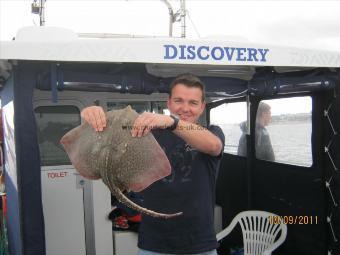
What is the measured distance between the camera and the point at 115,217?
455cm

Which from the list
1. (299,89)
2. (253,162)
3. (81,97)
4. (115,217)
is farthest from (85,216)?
(299,89)

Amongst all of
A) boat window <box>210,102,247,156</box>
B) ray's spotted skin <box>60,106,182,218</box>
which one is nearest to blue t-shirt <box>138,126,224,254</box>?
ray's spotted skin <box>60,106,182,218</box>

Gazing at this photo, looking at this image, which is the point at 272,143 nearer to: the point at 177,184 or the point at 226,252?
the point at 226,252

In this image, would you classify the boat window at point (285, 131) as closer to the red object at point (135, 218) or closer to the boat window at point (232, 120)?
the boat window at point (232, 120)

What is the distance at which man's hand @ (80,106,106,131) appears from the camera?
1.88 metres

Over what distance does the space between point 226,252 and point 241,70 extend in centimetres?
255

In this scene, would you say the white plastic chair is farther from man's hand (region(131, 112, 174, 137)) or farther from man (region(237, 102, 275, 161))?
man's hand (region(131, 112, 174, 137))

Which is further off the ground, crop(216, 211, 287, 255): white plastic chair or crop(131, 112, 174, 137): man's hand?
crop(131, 112, 174, 137): man's hand

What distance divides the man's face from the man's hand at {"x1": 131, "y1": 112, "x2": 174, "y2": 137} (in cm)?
31

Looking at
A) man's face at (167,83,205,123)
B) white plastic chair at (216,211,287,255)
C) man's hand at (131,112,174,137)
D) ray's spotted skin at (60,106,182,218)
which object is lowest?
white plastic chair at (216,211,287,255)

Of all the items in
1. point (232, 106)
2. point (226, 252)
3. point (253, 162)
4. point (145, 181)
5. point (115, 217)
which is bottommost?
point (226, 252)
